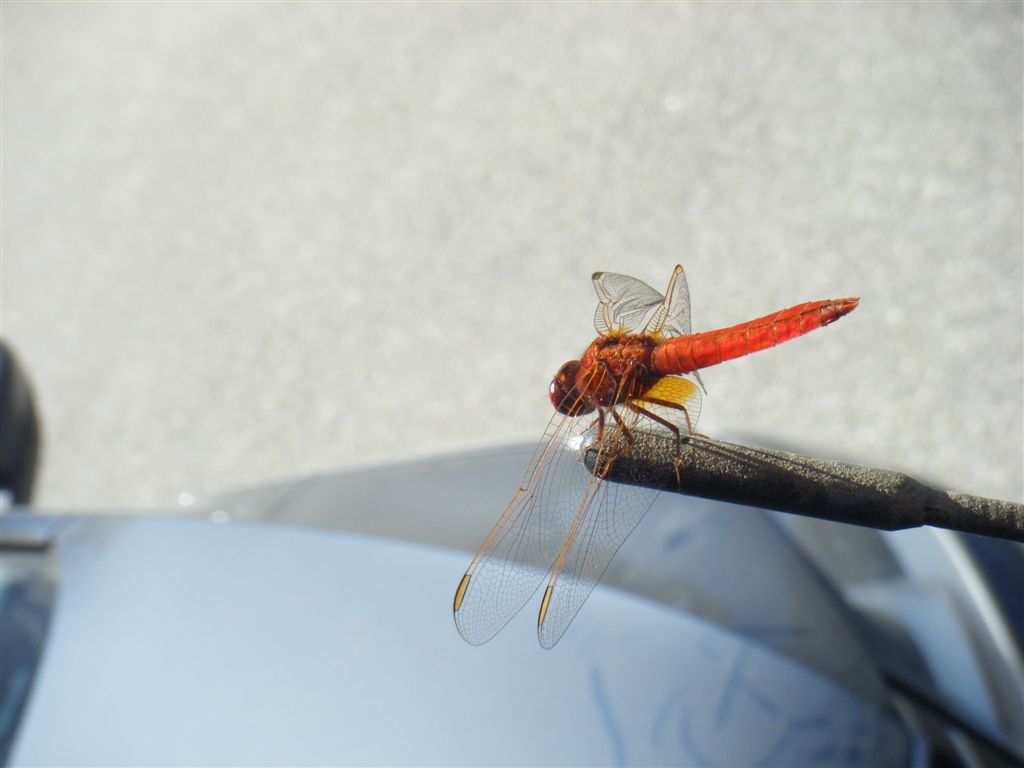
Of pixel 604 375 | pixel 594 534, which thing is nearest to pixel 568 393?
pixel 604 375

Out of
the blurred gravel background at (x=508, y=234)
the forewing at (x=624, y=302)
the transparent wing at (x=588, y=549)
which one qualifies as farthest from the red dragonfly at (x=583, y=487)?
the blurred gravel background at (x=508, y=234)

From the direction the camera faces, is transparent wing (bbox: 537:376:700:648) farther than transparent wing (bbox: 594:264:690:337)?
No

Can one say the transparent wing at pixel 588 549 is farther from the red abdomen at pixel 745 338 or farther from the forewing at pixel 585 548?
the red abdomen at pixel 745 338

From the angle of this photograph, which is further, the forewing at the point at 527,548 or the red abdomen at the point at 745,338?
the forewing at the point at 527,548

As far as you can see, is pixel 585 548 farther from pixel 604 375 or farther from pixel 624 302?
pixel 624 302

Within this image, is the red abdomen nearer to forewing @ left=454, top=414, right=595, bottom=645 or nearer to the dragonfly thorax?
the dragonfly thorax

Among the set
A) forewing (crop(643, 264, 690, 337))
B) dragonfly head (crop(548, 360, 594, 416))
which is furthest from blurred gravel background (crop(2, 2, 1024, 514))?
dragonfly head (crop(548, 360, 594, 416))
